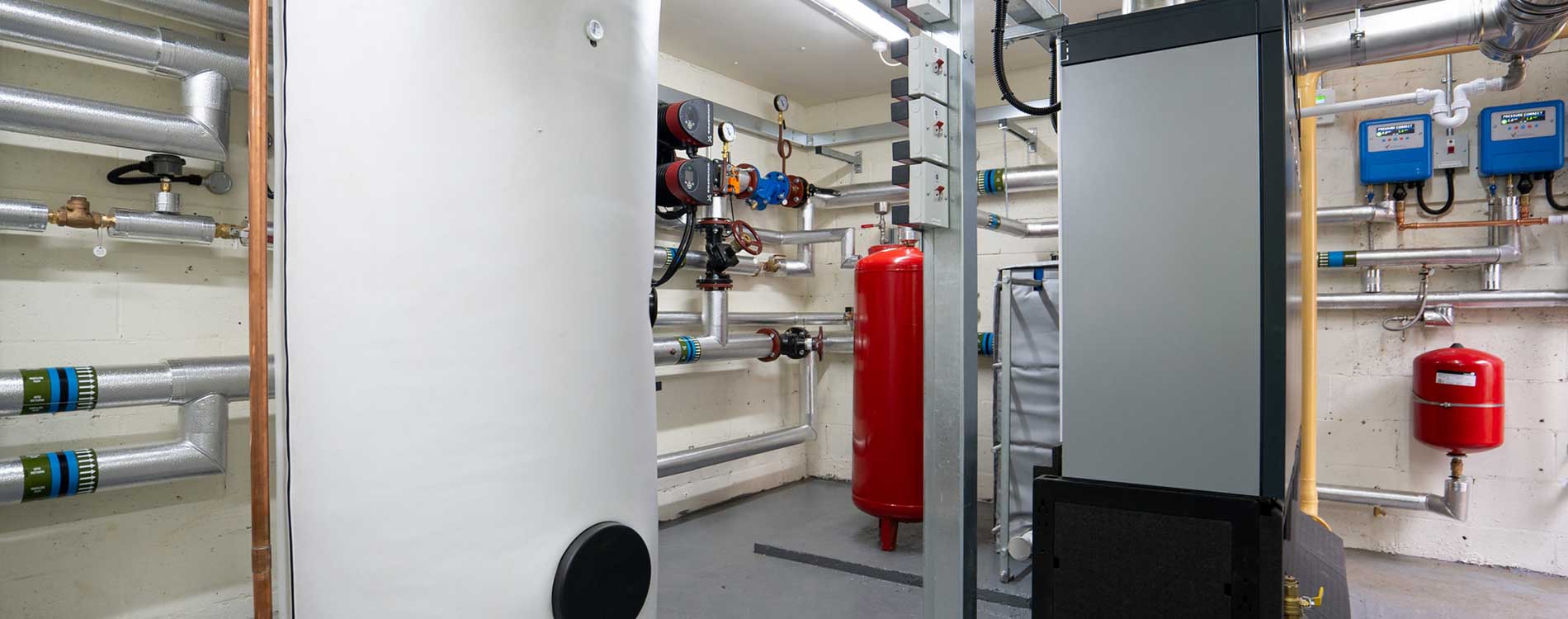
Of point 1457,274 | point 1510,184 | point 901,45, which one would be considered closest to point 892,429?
point 901,45

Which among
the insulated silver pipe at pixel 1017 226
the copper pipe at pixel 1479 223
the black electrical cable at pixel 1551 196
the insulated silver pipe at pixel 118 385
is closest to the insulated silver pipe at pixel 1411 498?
the copper pipe at pixel 1479 223

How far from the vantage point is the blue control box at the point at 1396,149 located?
3.08 metres

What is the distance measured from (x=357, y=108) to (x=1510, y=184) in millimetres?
3939

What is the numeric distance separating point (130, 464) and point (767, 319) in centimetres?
265

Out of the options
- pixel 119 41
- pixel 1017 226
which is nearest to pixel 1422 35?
pixel 1017 226

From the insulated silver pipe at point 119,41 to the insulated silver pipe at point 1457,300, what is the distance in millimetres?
3911

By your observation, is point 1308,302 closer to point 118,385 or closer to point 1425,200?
point 1425,200

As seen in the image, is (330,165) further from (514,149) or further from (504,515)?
(504,515)

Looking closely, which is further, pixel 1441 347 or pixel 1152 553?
pixel 1441 347

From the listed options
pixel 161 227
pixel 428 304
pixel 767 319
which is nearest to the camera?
pixel 428 304

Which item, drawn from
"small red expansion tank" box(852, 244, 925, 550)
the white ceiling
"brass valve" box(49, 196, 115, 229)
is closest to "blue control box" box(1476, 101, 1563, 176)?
the white ceiling

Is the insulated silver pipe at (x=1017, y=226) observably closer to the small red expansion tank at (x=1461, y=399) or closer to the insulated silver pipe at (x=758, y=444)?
the insulated silver pipe at (x=758, y=444)

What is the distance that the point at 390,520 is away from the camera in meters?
0.82

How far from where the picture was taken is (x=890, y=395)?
3.22 m
